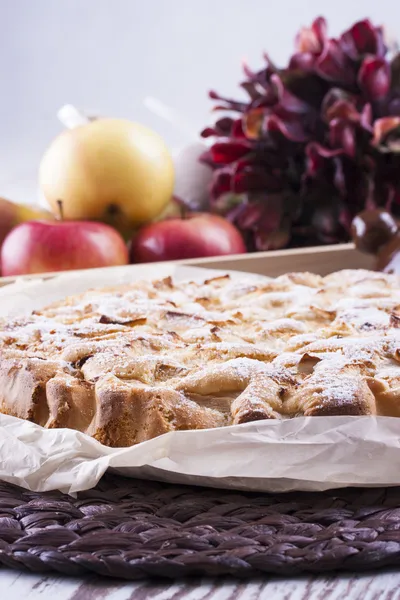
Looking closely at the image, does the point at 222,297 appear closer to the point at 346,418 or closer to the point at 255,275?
the point at 255,275

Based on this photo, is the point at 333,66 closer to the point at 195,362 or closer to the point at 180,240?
the point at 180,240

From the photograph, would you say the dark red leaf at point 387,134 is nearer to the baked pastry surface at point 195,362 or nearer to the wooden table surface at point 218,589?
the baked pastry surface at point 195,362

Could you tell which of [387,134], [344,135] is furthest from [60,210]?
[387,134]

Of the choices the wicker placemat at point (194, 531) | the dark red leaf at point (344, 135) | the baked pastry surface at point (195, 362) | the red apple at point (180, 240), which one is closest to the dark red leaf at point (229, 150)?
the dark red leaf at point (344, 135)

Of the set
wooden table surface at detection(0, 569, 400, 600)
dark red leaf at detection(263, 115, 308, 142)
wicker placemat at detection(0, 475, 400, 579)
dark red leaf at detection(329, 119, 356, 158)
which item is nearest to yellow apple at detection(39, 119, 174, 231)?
dark red leaf at detection(263, 115, 308, 142)

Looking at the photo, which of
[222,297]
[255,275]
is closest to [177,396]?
[222,297]
